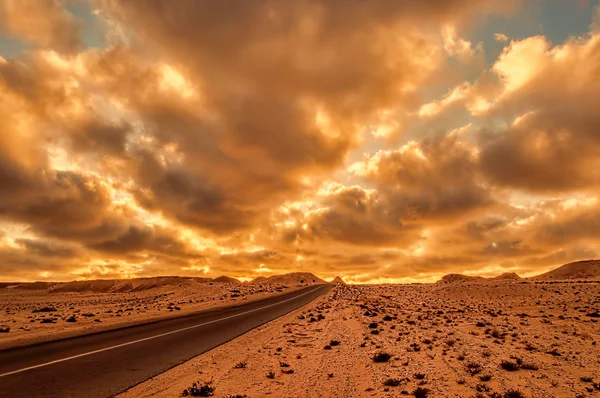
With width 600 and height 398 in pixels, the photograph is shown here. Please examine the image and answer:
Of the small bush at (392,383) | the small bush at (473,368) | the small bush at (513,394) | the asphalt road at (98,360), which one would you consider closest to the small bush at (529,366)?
the small bush at (473,368)

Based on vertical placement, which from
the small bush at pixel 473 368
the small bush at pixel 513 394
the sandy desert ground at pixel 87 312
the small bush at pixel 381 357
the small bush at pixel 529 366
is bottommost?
the small bush at pixel 529 366

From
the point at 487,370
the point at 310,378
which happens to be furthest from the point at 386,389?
the point at 487,370

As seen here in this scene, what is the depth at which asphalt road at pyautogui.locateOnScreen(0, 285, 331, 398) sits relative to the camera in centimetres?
922

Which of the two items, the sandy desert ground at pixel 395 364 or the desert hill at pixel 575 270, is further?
the desert hill at pixel 575 270

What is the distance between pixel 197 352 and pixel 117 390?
567cm

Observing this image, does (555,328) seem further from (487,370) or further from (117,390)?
(117,390)

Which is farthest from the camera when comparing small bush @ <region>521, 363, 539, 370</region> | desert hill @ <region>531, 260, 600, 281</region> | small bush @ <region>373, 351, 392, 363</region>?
desert hill @ <region>531, 260, 600, 281</region>

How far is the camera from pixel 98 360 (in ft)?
40.8

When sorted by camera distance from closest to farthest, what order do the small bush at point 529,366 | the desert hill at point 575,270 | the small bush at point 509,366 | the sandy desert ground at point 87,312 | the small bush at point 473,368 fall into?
the small bush at point 473,368 → the small bush at point 509,366 → the small bush at point 529,366 → the sandy desert ground at point 87,312 → the desert hill at point 575,270

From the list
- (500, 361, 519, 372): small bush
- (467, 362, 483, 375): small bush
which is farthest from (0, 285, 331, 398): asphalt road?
(500, 361, 519, 372): small bush

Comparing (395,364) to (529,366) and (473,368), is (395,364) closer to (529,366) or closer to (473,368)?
(473,368)

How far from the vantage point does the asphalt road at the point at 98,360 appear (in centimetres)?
922

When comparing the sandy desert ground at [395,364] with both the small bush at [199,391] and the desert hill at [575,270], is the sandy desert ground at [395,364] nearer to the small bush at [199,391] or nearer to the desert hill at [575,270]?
the small bush at [199,391]

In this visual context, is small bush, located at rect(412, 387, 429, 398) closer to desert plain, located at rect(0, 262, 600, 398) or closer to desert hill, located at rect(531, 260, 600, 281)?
desert plain, located at rect(0, 262, 600, 398)
